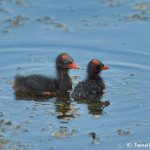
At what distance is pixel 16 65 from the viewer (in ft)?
53.5

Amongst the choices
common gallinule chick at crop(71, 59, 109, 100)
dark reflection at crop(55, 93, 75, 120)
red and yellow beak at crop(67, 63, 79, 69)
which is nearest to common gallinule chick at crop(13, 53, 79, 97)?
red and yellow beak at crop(67, 63, 79, 69)

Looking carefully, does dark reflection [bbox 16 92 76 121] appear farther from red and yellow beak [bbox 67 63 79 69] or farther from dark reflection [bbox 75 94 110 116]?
red and yellow beak [bbox 67 63 79 69]

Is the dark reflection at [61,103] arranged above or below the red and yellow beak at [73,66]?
below

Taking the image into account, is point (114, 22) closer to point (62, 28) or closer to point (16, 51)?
point (62, 28)

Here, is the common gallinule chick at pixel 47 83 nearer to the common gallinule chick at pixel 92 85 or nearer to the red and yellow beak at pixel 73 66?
the red and yellow beak at pixel 73 66

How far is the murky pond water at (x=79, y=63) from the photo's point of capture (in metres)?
12.9

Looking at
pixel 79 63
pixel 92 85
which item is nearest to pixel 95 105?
pixel 92 85

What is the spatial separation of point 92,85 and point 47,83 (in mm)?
877

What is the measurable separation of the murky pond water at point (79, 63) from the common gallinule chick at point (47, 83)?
275mm

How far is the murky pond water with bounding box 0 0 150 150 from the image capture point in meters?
12.9

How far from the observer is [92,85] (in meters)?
15.1

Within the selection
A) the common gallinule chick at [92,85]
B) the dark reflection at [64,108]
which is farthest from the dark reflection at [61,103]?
the common gallinule chick at [92,85]

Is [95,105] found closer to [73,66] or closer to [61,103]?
[61,103]

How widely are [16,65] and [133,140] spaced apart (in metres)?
4.44
